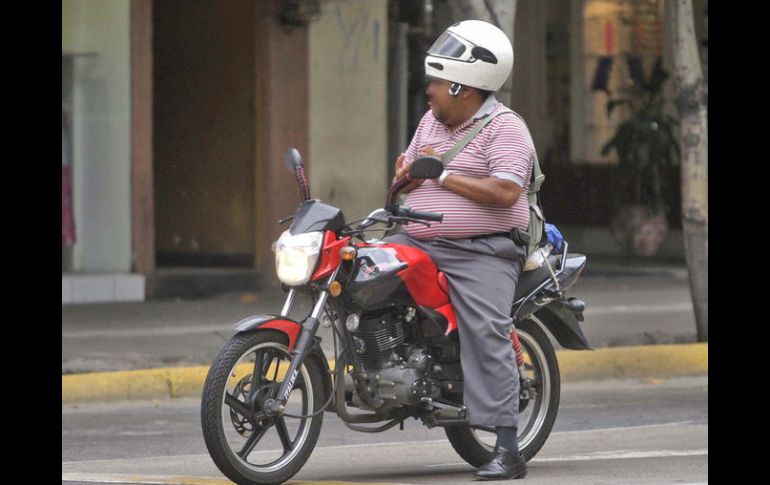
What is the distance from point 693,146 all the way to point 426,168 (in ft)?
18.6

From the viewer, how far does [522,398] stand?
21.2ft

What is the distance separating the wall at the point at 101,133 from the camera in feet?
42.7

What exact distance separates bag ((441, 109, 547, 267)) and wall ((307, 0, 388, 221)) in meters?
7.72

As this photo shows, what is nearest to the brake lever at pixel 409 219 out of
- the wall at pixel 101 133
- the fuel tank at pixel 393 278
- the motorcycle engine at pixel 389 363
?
the fuel tank at pixel 393 278

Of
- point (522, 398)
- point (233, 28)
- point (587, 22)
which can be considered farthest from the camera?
point (587, 22)

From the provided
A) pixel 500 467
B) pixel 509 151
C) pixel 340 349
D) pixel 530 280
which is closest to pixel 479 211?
pixel 509 151

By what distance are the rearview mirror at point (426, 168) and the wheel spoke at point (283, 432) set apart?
1004mm

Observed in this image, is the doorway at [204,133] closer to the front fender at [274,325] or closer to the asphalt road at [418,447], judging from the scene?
the asphalt road at [418,447]

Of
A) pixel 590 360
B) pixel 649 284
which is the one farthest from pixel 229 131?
pixel 590 360

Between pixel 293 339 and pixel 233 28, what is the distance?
28.6 feet

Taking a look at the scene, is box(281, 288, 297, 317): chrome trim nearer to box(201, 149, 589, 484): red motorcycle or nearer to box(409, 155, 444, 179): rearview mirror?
box(201, 149, 589, 484): red motorcycle

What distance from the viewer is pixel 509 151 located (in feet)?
19.2
